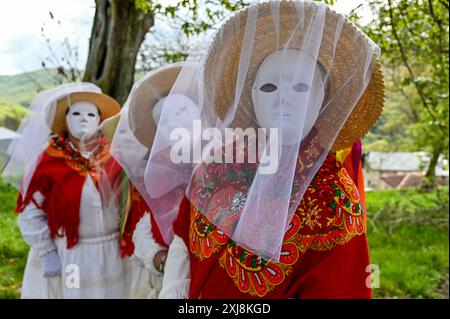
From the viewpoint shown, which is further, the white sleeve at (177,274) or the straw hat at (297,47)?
the white sleeve at (177,274)

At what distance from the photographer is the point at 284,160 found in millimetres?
1454

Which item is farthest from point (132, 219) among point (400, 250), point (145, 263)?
point (400, 250)

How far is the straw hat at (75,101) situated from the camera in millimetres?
2852

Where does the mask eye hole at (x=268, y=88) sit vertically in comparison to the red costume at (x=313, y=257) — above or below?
above

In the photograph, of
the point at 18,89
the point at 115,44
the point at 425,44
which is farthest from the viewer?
the point at 115,44

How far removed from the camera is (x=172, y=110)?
6.29ft

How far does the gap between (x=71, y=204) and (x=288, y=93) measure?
170 cm

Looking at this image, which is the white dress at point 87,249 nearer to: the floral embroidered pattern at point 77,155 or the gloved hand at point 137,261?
the floral embroidered pattern at point 77,155

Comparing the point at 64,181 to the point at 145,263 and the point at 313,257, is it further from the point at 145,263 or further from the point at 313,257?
the point at 313,257

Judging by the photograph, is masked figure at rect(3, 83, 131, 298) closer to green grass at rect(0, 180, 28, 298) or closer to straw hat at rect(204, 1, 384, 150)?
green grass at rect(0, 180, 28, 298)

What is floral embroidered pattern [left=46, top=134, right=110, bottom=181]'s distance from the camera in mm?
2840

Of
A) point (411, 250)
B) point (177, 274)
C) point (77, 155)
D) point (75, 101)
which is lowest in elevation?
point (411, 250)

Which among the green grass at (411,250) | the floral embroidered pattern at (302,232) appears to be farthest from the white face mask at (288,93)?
the green grass at (411,250)
